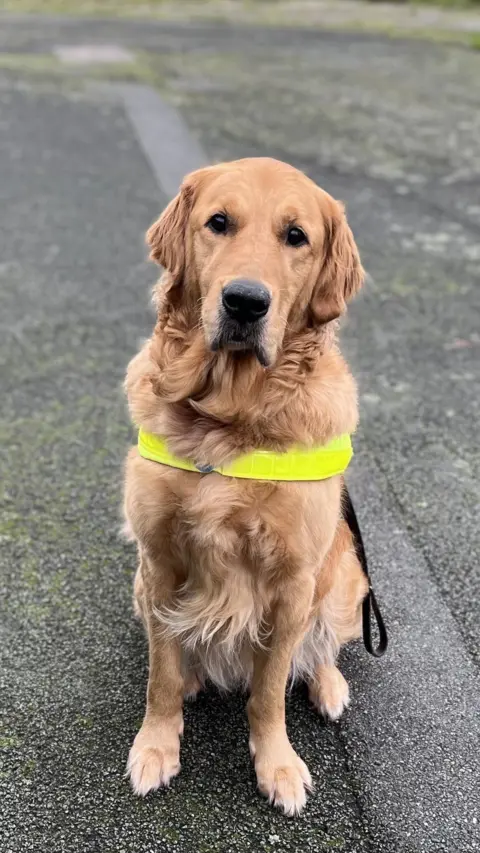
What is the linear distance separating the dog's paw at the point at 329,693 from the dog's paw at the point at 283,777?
0.71ft

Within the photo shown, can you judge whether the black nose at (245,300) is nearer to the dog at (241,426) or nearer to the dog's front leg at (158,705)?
the dog at (241,426)

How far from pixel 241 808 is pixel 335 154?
7.82m

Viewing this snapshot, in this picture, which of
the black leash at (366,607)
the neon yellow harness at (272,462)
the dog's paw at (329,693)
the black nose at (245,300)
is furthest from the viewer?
the black leash at (366,607)

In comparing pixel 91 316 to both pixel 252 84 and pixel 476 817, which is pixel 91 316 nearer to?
pixel 476 817

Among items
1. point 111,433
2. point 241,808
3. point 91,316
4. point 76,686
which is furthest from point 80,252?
point 241,808

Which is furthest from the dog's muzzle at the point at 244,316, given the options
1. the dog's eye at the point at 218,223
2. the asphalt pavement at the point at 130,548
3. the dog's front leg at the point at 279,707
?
the asphalt pavement at the point at 130,548

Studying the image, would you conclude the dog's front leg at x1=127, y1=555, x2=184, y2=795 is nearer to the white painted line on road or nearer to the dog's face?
the dog's face

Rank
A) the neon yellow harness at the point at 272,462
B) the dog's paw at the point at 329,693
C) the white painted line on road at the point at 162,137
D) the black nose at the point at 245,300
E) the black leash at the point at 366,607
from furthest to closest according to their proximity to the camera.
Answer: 1. the white painted line on road at the point at 162,137
2. the black leash at the point at 366,607
3. the dog's paw at the point at 329,693
4. the neon yellow harness at the point at 272,462
5. the black nose at the point at 245,300

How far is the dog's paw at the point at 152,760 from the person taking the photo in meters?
2.42

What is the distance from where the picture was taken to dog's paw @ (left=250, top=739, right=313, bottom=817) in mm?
2406

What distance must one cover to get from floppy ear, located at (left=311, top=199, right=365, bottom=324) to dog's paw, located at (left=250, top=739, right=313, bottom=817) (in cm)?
138

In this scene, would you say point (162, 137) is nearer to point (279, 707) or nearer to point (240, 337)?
point (240, 337)

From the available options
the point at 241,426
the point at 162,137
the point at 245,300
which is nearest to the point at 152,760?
the point at 241,426

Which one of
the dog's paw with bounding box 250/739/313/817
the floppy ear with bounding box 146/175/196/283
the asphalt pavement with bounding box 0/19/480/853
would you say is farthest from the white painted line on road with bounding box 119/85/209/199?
the dog's paw with bounding box 250/739/313/817
